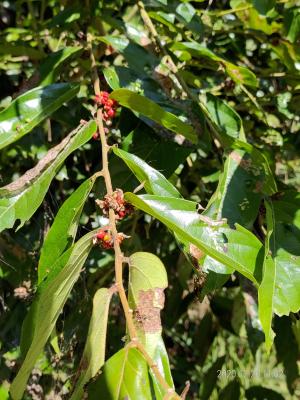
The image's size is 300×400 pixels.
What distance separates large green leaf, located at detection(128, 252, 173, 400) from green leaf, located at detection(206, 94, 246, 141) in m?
0.38

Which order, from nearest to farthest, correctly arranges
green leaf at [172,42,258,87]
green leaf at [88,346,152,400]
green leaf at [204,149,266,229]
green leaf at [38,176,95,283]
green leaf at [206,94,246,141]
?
1. green leaf at [88,346,152,400]
2. green leaf at [38,176,95,283]
3. green leaf at [204,149,266,229]
4. green leaf at [206,94,246,141]
5. green leaf at [172,42,258,87]

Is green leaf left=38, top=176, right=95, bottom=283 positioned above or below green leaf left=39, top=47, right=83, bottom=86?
below

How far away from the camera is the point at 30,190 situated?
0.91 meters

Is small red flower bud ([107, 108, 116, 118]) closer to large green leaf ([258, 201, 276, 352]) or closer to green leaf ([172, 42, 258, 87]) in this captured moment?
green leaf ([172, 42, 258, 87])

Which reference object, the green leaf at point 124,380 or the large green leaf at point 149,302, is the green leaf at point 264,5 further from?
the green leaf at point 124,380

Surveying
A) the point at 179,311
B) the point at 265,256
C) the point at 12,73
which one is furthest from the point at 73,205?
the point at 179,311

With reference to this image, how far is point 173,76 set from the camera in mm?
1191

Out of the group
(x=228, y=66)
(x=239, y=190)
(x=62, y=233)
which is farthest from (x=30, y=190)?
(x=228, y=66)

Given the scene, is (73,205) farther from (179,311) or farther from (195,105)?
(179,311)

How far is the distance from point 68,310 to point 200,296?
1.80ft

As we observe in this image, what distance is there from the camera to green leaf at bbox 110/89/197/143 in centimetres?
97

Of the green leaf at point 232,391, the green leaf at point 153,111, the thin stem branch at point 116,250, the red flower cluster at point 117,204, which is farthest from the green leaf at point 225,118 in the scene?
the green leaf at point 232,391

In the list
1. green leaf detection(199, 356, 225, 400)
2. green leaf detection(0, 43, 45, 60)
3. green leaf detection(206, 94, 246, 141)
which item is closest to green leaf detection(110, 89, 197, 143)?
green leaf detection(206, 94, 246, 141)

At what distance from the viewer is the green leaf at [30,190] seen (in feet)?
2.92
